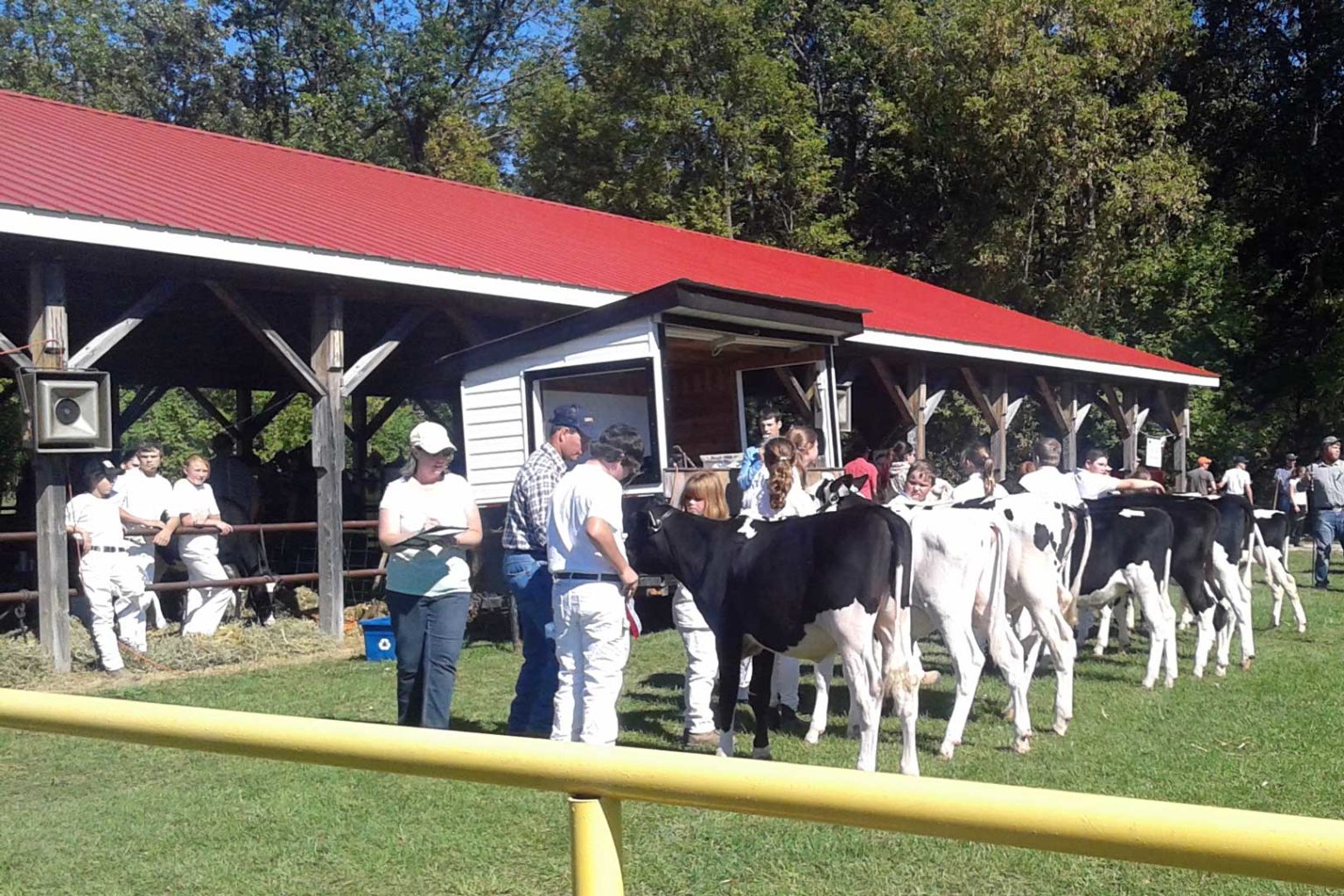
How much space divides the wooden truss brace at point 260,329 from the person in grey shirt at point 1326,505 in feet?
39.0

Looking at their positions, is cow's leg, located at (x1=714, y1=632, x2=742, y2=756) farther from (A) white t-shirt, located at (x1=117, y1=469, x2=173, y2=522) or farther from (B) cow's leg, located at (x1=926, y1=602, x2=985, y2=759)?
(A) white t-shirt, located at (x1=117, y1=469, x2=173, y2=522)

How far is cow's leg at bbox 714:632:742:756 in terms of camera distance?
6344mm

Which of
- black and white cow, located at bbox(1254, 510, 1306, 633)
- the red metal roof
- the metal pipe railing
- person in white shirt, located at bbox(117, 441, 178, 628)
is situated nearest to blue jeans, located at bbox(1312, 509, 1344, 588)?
black and white cow, located at bbox(1254, 510, 1306, 633)

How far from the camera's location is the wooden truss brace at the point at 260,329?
10451mm

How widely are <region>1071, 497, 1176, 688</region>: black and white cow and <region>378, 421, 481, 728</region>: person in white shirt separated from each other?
4.46m

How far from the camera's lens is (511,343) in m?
11.2

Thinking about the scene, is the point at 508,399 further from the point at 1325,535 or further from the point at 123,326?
the point at 1325,535

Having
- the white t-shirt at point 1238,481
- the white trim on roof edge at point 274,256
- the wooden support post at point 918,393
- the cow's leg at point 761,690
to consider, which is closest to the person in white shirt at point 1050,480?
the cow's leg at point 761,690

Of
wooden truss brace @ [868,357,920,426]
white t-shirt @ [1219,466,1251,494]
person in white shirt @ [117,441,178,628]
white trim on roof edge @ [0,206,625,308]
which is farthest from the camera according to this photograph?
white t-shirt @ [1219,466,1251,494]

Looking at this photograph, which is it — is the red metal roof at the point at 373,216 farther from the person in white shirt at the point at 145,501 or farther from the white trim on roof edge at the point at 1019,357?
the person in white shirt at the point at 145,501

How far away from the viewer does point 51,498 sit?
918 centimetres

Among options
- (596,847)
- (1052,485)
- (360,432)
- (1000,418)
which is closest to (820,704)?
(1052,485)

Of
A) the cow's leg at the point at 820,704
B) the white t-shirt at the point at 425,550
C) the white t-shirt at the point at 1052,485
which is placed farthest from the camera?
the white t-shirt at the point at 1052,485

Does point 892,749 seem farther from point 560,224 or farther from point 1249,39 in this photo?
point 1249,39
